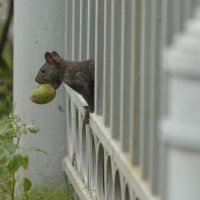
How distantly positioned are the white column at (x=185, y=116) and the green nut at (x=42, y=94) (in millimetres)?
3578

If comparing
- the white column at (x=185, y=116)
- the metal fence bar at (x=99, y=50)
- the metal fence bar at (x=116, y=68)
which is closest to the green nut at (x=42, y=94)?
the metal fence bar at (x=99, y=50)

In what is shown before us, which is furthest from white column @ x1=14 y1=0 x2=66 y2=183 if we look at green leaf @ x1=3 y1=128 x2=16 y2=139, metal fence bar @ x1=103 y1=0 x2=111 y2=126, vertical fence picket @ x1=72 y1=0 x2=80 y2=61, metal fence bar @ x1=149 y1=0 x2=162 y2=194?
metal fence bar @ x1=149 y1=0 x2=162 y2=194

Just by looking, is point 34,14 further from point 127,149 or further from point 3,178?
point 127,149

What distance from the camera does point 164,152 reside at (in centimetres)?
328

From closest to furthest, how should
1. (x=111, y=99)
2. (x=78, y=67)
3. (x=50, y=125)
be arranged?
(x=111, y=99) → (x=78, y=67) → (x=50, y=125)

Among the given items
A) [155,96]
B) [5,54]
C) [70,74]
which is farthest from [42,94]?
[5,54]

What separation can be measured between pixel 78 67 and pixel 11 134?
0.65 meters

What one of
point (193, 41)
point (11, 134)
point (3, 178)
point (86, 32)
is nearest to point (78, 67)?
point (86, 32)

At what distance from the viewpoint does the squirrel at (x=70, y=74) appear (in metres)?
5.81

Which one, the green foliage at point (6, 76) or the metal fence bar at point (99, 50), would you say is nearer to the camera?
the metal fence bar at point (99, 50)

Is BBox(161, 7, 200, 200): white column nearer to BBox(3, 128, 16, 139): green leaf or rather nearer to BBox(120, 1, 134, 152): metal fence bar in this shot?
BBox(120, 1, 134, 152): metal fence bar

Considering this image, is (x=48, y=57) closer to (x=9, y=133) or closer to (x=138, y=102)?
(x=9, y=133)

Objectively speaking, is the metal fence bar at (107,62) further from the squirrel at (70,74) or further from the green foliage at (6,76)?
the green foliage at (6,76)

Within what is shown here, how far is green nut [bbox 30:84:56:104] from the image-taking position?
5887mm
